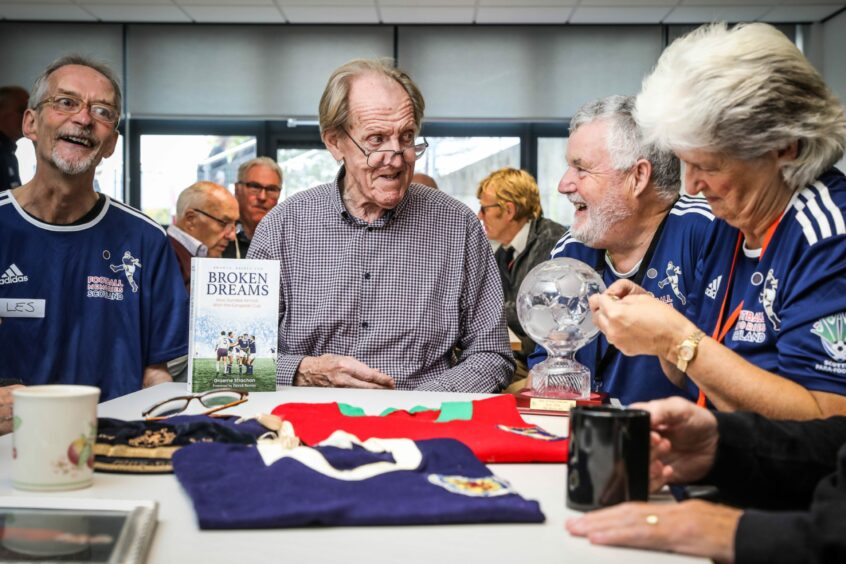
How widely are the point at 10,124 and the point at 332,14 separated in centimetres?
324

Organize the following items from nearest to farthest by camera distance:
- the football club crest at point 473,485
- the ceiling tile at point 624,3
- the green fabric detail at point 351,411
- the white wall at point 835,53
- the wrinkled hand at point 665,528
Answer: the wrinkled hand at point 665,528 → the football club crest at point 473,485 → the green fabric detail at point 351,411 → the ceiling tile at point 624,3 → the white wall at point 835,53

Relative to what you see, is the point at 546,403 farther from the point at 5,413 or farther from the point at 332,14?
the point at 332,14

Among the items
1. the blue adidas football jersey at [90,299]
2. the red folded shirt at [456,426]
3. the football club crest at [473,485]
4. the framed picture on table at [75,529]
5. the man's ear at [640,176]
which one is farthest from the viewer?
the man's ear at [640,176]

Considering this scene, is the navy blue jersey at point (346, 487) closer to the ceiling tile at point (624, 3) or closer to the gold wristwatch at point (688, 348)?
Answer: the gold wristwatch at point (688, 348)

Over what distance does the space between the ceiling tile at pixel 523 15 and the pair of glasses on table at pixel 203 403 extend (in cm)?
633

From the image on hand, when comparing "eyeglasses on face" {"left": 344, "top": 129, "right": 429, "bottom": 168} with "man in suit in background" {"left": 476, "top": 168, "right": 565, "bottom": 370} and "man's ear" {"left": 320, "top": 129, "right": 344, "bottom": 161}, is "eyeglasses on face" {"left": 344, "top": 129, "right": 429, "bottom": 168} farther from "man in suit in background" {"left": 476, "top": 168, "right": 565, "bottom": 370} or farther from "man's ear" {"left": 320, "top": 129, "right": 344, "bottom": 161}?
"man in suit in background" {"left": 476, "top": 168, "right": 565, "bottom": 370}

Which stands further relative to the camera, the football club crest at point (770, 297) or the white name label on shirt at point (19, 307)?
the white name label on shirt at point (19, 307)

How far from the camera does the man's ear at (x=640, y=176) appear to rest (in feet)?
8.58

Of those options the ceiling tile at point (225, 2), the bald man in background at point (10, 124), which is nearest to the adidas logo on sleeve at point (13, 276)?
the bald man in background at point (10, 124)

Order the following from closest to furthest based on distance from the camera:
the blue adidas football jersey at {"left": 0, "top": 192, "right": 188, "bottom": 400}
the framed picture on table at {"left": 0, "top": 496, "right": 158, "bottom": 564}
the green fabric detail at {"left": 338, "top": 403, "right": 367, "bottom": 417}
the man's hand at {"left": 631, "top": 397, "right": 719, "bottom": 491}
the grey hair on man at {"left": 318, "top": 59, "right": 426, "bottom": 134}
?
1. the framed picture on table at {"left": 0, "top": 496, "right": 158, "bottom": 564}
2. the man's hand at {"left": 631, "top": 397, "right": 719, "bottom": 491}
3. the green fabric detail at {"left": 338, "top": 403, "right": 367, "bottom": 417}
4. the blue adidas football jersey at {"left": 0, "top": 192, "right": 188, "bottom": 400}
5. the grey hair on man at {"left": 318, "top": 59, "right": 426, "bottom": 134}

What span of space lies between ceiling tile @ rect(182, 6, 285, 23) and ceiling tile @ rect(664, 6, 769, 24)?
353 cm

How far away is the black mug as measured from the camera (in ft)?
3.55

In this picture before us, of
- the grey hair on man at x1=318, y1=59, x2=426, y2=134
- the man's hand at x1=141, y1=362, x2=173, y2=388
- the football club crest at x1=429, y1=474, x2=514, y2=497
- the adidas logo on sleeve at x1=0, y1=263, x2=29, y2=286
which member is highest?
the grey hair on man at x1=318, y1=59, x2=426, y2=134

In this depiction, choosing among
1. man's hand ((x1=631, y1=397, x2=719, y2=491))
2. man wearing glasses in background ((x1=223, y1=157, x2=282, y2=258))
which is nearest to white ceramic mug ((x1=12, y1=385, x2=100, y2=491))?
man's hand ((x1=631, y1=397, x2=719, y2=491))
